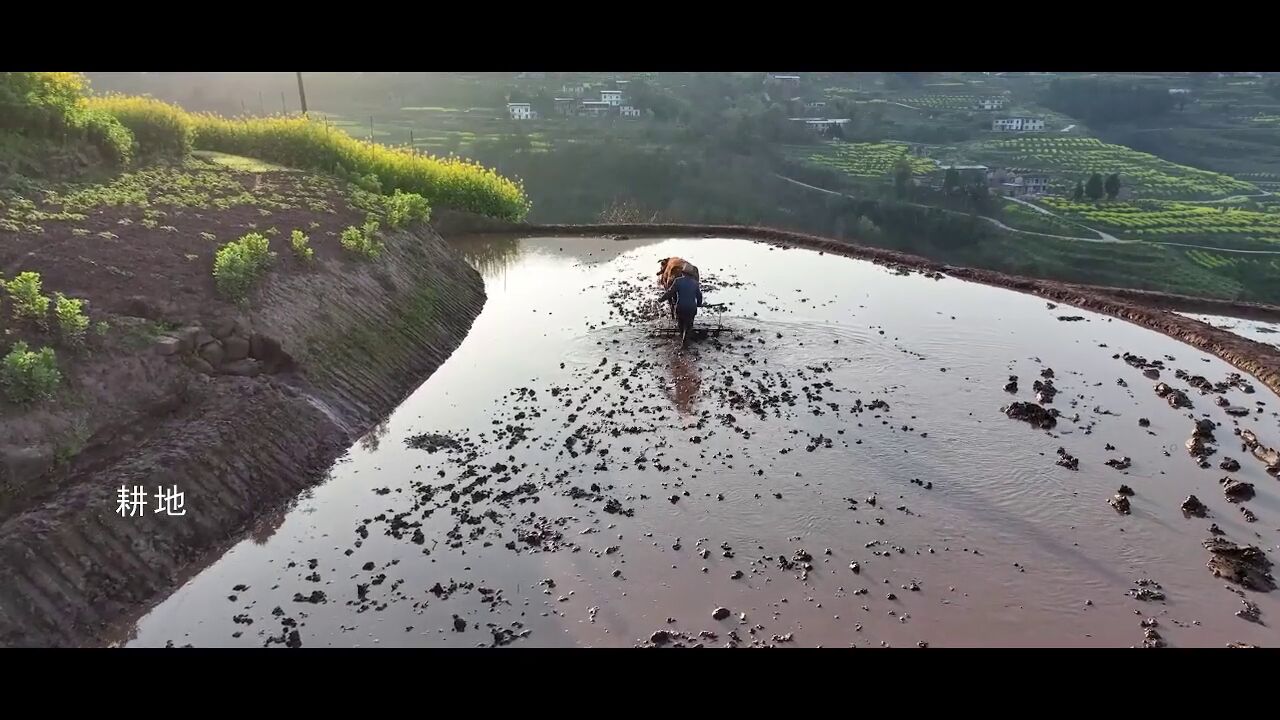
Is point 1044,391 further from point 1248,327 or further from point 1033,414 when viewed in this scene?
point 1248,327

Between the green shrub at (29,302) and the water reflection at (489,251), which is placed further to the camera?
the water reflection at (489,251)

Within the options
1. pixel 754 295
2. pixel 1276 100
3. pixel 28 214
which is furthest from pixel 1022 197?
pixel 28 214

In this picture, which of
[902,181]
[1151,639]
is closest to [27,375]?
[1151,639]

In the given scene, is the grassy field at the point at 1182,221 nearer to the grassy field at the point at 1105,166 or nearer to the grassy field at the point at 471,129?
the grassy field at the point at 1105,166

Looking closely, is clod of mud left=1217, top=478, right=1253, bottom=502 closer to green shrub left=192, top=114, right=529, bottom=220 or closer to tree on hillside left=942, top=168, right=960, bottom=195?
green shrub left=192, top=114, right=529, bottom=220

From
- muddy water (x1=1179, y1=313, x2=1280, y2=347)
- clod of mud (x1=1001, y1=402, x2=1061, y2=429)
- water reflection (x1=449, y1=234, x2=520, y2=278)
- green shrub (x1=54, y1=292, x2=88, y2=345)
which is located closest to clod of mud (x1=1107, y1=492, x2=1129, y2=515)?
clod of mud (x1=1001, y1=402, x2=1061, y2=429)

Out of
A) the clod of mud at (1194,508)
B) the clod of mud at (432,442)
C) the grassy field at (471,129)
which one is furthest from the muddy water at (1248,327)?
the grassy field at (471,129)

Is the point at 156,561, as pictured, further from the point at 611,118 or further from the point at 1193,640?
the point at 611,118

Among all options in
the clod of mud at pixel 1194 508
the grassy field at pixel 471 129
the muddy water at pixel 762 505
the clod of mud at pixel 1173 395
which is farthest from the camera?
the grassy field at pixel 471 129
